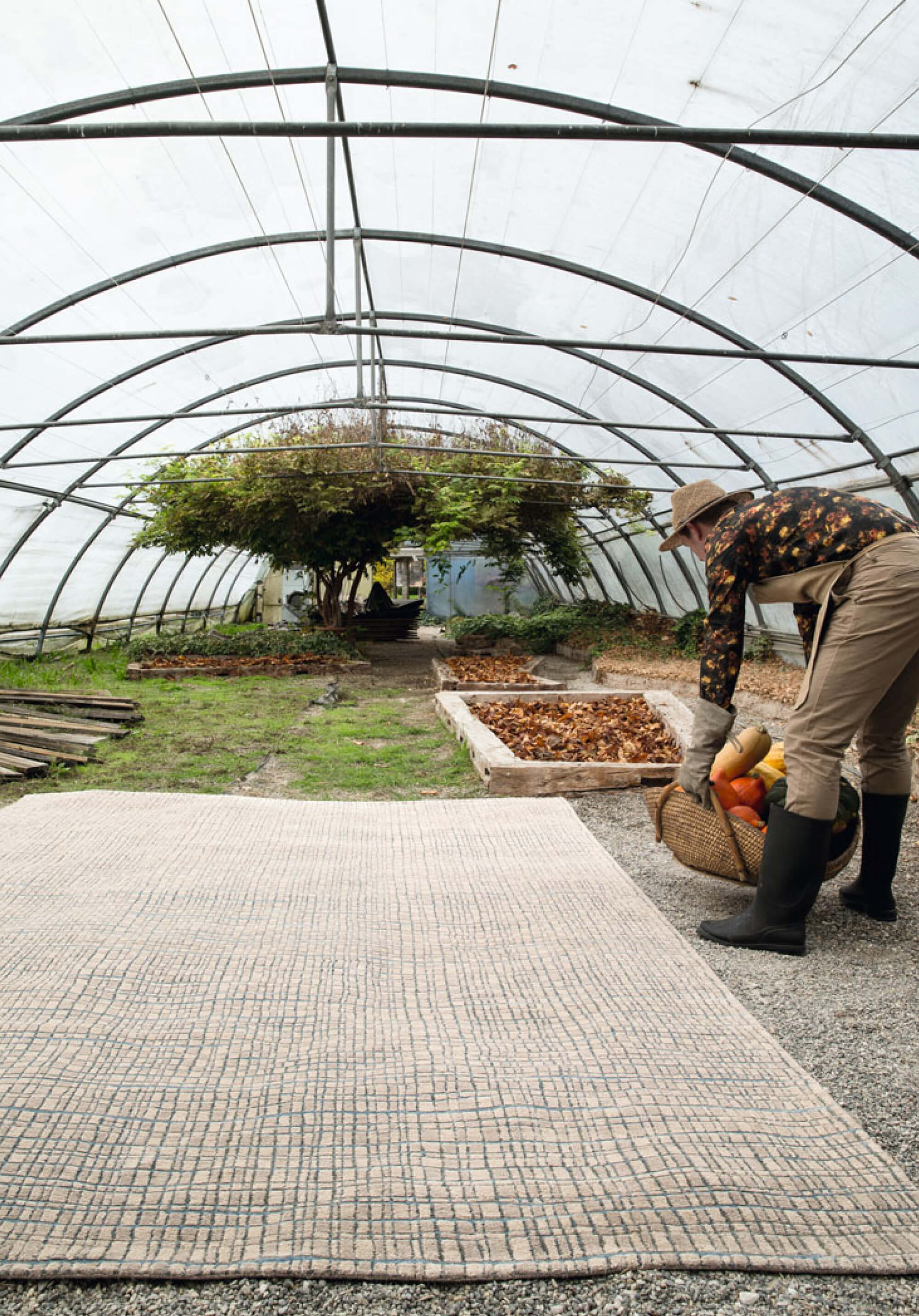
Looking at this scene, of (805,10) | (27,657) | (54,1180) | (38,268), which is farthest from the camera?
(27,657)

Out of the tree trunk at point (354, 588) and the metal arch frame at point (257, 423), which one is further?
the tree trunk at point (354, 588)

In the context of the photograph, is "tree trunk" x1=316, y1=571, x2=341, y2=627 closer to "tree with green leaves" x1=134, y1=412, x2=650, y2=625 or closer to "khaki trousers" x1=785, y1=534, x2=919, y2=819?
"tree with green leaves" x1=134, y1=412, x2=650, y2=625

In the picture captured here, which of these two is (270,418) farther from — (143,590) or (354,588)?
(143,590)

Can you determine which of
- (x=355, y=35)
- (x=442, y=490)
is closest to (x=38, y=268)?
(x=355, y=35)

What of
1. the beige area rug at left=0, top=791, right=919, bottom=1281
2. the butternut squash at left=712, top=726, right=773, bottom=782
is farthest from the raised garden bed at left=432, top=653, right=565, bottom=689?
the beige area rug at left=0, top=791, right=919, bottom=1281

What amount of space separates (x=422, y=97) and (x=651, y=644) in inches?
321

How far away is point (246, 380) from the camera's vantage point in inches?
406

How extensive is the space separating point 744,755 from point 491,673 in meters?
6.98

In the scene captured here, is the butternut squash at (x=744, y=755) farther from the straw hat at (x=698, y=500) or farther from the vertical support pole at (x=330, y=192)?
the vertical support pole at (x=330, y=192)

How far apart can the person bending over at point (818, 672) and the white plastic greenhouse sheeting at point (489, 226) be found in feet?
9.57

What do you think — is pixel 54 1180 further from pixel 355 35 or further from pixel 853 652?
pixel 355 35

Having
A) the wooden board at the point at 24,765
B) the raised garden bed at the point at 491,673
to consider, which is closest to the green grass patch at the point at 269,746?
the wooden board at the point at 24,765

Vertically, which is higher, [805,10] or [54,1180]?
[805,10]

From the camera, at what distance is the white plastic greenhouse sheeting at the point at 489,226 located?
4.57 meters
